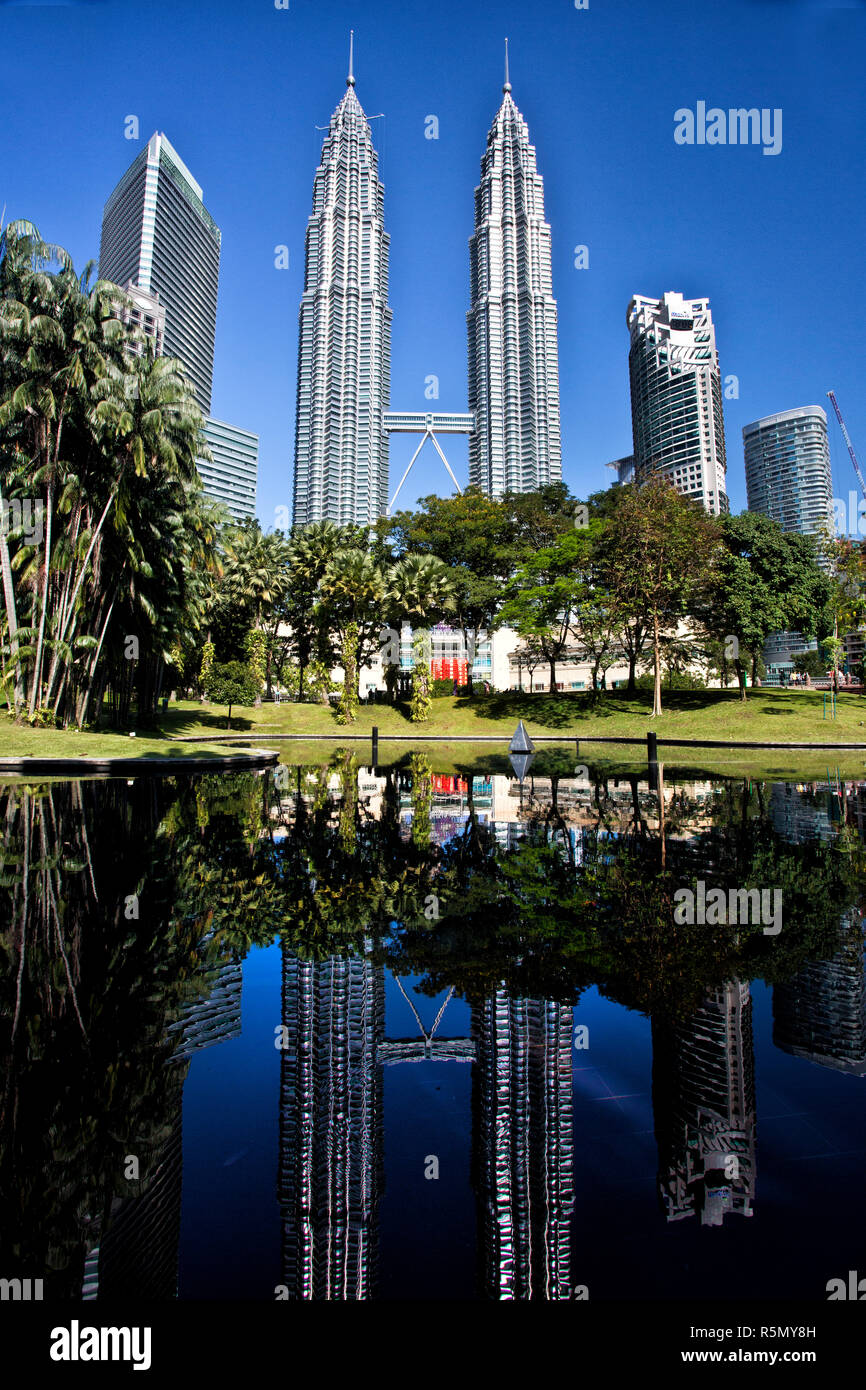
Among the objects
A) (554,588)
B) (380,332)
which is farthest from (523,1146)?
(380,332)

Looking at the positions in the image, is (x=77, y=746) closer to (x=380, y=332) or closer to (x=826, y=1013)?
(x=826, y=1013)

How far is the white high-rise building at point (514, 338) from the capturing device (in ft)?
493

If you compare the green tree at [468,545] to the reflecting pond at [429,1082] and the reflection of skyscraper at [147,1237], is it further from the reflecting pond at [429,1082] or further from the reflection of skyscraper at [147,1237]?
the reflection of skyscraper at [147,1237]

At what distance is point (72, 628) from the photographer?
27.3 meters

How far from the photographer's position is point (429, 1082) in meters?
3.42

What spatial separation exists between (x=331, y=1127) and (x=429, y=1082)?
61 centimetres

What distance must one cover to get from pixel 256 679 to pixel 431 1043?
46.7 m

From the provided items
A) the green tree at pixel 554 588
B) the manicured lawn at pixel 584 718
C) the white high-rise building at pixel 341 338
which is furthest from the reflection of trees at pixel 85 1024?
the white high-rise building at pixel 341 338

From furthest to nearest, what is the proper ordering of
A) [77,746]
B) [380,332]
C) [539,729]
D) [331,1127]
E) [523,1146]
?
[380,332]
[539,729]
[77,746]
[331,1127]
[523,1146]

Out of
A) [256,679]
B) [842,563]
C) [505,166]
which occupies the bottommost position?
[256,679]

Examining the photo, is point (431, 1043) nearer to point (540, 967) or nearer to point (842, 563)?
point (540, 967)

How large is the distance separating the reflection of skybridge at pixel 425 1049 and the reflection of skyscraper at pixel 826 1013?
Result: 1.78m

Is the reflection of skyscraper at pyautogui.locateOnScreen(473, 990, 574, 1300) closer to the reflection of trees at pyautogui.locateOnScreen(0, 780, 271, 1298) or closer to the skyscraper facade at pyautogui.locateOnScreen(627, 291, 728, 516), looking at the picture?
the reflection of trees at pyautogui.locateOnScreen(0, 780, 271, 1298)
